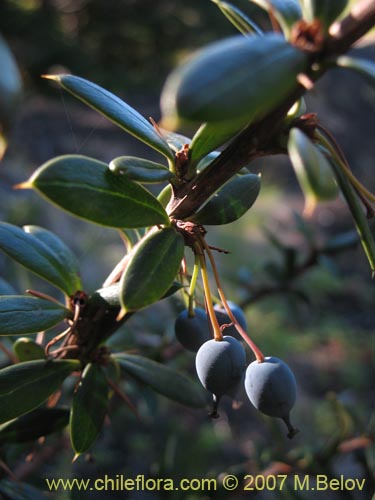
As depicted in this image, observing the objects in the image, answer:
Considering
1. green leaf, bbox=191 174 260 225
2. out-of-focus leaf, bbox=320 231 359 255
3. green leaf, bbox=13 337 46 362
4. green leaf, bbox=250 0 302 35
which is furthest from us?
out-of-focus leaf, bbox=320 231 359 255

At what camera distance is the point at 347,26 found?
309 mm

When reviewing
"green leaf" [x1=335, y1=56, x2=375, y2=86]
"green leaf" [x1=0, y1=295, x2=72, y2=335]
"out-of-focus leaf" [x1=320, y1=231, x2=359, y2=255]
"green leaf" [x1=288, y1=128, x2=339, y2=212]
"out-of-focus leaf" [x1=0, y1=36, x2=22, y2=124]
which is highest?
"out-of-focus leaf" [x1=0, y1=36, x2=22, y2=124]

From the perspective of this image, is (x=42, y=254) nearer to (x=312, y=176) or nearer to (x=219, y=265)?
(x=312, y=176)

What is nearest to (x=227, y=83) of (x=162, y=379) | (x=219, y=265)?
(x=162, y=379)

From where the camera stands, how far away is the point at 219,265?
3.19 metres

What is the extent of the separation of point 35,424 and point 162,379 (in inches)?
5.8

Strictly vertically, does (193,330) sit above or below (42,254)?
below

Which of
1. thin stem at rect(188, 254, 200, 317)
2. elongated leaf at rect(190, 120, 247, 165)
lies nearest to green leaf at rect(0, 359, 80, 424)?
thin stem at rect(188, 254, 200, 317)

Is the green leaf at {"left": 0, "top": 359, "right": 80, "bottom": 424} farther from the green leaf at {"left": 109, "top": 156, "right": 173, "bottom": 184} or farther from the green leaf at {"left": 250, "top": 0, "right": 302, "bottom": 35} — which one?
the green leaf at {"left": 250, "top": 0, "right": 302, "bottom": 35}

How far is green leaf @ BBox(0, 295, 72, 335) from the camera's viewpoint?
1.43ft

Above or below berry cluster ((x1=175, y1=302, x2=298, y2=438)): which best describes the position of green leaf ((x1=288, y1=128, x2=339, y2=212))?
above

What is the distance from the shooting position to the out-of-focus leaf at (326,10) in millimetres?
302

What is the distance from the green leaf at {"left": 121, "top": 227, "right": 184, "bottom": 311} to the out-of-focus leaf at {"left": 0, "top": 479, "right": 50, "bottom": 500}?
340 millimetres

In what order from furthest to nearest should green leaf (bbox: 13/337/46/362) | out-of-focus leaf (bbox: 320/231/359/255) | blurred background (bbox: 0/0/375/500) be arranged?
out-of-focus leaf (bbox: 320/231/359/255)
blurred background (bbox: 0/0/375/500)
green leaf (bbox: 13/337/46/362)
